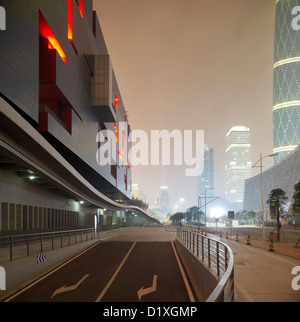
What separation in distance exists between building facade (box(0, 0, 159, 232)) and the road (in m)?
7.04

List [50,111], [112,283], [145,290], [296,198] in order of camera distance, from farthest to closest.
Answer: [296,198] < [50,111] < [112,283] < [145,290]

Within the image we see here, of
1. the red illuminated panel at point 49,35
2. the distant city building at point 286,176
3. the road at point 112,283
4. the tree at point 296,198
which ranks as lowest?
the road at point 112,283

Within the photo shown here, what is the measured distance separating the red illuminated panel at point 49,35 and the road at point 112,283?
61.3 feet

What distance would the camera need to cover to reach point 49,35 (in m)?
28.5

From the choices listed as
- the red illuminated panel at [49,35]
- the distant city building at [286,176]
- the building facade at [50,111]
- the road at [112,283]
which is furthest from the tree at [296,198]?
the distant city building at [286,176]

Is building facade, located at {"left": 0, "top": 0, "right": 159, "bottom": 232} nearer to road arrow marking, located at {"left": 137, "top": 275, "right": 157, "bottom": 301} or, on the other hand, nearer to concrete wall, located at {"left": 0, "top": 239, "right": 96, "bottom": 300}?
concrete wall, located at {"left": 0, "top": 239, "right": 96, "bottom": 300}

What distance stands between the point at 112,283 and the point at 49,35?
895 inches

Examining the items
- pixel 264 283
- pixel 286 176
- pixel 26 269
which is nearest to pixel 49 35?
pixel 26 269

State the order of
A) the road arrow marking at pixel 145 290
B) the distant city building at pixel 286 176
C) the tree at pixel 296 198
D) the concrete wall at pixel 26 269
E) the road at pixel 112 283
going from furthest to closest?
the distant city building at pixel 286 176 < the tree at pixel 296 198 < the concrete wall at pixel 26 269 < the road arrow marking at pixel 145 290 < the road at pixel 112 283

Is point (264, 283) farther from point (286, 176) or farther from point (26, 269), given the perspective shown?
point (286, 176)

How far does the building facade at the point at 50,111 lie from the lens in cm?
1919

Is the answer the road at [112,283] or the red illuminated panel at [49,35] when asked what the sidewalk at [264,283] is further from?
the red illuminated panel at [49,35]
